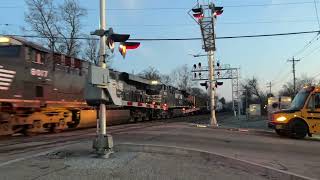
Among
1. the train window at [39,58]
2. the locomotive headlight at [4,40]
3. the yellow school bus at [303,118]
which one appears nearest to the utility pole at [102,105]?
the locomotive headlight at [4,40]

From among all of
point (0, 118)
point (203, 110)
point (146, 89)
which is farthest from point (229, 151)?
point (203, 110)

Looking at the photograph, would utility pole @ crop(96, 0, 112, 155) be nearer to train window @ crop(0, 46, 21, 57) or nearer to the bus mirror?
train window @ crop(0, 46, 21, 57)

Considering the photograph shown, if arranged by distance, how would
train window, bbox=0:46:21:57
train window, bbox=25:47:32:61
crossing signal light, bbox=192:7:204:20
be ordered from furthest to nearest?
1. crossing signal light, bbox=192:7:204:20
2. train window, bbox=25:47:32:61
3. train window, bbox=0:46:21:57

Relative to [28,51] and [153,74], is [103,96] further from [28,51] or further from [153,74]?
[153,74]

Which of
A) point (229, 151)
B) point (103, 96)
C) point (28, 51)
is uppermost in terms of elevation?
point (28, 51)

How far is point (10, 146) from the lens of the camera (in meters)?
16.1

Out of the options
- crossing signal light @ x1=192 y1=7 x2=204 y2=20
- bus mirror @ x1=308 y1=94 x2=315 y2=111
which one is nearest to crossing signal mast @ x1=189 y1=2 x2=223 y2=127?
crossing signal light @ x1=192 y1=7 x2=204 y2=20

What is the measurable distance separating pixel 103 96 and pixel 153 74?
122608 millimetres

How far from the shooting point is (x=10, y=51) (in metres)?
20.7

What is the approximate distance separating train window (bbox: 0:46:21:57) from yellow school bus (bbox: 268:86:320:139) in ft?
41.5

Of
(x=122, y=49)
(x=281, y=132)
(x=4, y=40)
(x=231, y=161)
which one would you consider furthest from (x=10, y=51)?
(x=281, y=132)

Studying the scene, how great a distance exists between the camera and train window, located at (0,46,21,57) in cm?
2038

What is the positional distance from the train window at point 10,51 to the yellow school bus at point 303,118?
41.5ft

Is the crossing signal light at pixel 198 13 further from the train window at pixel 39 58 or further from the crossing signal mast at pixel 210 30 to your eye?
the train window at pixel 39 58
